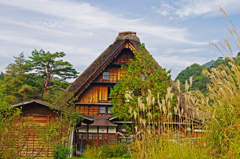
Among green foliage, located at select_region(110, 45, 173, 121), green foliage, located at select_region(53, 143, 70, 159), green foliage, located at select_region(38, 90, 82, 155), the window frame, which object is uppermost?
the window frame

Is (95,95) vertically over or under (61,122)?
over

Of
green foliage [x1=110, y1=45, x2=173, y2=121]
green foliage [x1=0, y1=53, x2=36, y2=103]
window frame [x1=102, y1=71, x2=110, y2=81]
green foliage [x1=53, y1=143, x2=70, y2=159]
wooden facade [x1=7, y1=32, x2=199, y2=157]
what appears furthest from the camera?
green foliage [x1=0, y1=53, x2=36, y2=103]

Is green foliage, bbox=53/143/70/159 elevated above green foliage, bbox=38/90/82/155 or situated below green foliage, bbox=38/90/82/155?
below

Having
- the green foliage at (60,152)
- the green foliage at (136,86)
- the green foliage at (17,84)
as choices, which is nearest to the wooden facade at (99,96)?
the green foliage at (136,86)

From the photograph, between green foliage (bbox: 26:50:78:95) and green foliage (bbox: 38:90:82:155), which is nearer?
green foliage (bbox: 38:90:82:155)

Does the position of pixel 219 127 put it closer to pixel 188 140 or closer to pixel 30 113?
pixel 188 140

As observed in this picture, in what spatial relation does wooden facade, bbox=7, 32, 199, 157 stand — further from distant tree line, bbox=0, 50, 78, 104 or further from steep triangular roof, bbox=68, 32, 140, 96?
distant tree line, bbox=0, 50, 78, 104

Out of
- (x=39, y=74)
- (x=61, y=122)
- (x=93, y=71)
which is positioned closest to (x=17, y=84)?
(x=39, y=74)

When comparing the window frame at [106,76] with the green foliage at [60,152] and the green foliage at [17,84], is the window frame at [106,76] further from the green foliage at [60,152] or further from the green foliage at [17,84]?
the green foliage at [17,84]

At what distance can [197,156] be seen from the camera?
405 cm

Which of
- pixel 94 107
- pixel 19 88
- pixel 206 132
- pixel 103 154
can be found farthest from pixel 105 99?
pixel 19 88

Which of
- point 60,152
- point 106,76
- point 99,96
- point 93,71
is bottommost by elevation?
point 60,152

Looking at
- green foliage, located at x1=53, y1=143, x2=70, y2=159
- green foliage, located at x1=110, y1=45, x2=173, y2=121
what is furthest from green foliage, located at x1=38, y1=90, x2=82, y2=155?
green foliage, located at x1=110, y1=45, x2=173, y2=121

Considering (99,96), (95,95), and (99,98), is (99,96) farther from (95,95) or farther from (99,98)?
(95,95)
